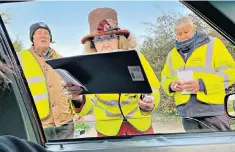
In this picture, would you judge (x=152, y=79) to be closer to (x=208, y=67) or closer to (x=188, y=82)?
(x=188, y=82)

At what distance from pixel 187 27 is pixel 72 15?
1.81 feet

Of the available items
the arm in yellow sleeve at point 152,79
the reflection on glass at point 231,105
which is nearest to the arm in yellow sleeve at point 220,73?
the arm in yellow sleeve at point 152,79

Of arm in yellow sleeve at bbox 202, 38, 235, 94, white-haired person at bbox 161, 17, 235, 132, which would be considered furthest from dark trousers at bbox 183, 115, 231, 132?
arm in yellow sleeve at bbox 202, 38, 235, 94

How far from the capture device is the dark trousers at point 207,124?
7.07 ft

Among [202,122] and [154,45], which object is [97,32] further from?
[202,122]

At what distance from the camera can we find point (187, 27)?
2.17 meters

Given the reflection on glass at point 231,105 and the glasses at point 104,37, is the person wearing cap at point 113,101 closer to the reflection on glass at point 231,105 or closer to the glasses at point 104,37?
the glasses at point 104,37

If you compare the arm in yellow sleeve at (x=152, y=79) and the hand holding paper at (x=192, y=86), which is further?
the hand holding paper at (x=192, y=86)

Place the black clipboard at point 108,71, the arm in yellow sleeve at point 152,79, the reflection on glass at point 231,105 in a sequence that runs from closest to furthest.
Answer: the reflection on glass at point 231,105 → the black clipboard at point 108,71 → the arm in yellow sleeve at point 152,79

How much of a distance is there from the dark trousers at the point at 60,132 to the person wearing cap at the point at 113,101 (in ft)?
0.29

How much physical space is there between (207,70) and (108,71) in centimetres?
54

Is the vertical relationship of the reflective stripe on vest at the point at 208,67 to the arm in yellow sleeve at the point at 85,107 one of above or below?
above

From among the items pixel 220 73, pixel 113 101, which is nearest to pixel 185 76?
pixel 220 73

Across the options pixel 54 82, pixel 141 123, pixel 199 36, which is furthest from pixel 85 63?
pixel 199 36
